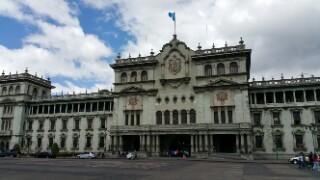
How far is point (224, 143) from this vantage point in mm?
52656

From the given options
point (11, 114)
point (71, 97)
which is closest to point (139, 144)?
point (71, 97)

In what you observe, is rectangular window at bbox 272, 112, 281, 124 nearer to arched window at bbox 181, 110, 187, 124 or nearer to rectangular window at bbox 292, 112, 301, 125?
rectangular window at bbox 292, 112, 301, 125

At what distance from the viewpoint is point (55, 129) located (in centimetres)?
6756

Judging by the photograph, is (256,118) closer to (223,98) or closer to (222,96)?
(223,98)

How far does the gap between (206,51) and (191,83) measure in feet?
23.1

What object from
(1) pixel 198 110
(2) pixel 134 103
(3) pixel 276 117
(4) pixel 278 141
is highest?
(2) pixel 134 103

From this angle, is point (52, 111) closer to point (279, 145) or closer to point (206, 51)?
point (206, 51)

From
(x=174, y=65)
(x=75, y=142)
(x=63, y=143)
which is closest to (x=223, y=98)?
(x=174, y=65)

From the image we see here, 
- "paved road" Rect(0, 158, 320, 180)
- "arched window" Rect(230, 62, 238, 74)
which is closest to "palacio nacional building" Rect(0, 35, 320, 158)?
"arched window" Rect(230, 62, 238, 74)

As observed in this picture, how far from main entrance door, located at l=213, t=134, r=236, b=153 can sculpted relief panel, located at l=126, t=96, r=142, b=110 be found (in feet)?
53.5

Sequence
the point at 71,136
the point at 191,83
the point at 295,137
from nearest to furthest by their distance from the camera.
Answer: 1. the point at 295,137
2. the point at 191,83
3. the point at 71,136

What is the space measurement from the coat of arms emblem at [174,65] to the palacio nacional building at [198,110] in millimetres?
207

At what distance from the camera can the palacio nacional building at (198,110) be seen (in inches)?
1976

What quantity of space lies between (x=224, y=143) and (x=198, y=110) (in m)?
7.83
